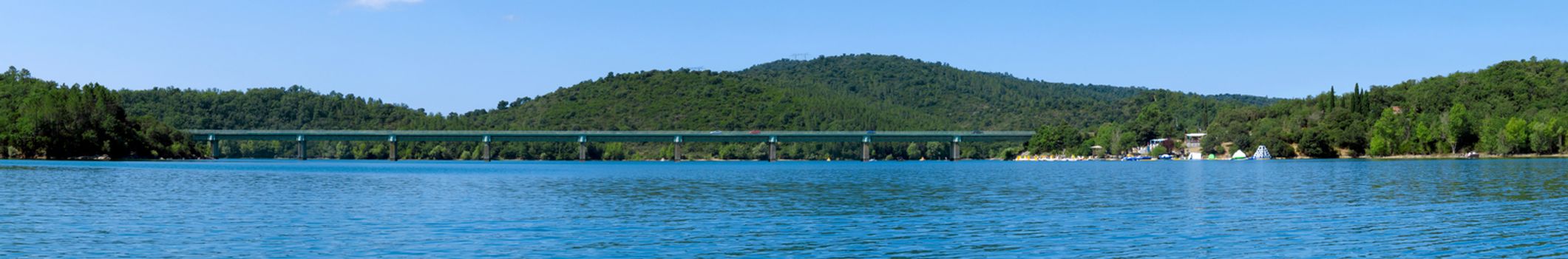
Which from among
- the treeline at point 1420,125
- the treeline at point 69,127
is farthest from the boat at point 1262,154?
the treeline at point 69,127

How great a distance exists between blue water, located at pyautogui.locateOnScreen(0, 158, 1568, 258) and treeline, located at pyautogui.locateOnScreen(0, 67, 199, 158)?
77032 millimetres

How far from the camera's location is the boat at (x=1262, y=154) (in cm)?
17725

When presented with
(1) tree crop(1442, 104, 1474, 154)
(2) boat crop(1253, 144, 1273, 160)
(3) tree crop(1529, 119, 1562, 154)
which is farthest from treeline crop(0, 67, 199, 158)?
(3) tree crop(1529, 119, 1562, 154)

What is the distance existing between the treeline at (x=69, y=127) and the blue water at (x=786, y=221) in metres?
77.0

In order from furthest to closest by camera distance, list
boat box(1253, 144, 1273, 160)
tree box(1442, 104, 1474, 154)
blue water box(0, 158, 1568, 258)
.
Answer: boat box(1253, 144, 1273, 160), tree box(1442, 104, 1474, 154), blue water box(0, 158, 1568, 258)

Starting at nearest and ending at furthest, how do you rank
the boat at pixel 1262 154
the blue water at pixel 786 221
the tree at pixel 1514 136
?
the blue water at pixel 786 221, the tree at pixel 1514 136, the boat at pixel 1262 154

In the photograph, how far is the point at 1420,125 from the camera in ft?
560

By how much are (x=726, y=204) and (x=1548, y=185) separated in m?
38.0

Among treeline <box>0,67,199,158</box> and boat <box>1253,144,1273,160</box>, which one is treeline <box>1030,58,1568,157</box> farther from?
treeline <box>0,67,199,158</box>

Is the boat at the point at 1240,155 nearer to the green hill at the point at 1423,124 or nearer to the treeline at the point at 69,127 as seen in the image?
the green hill at the point at 1423,124

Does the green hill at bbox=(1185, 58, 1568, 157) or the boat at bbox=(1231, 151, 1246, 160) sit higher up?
the green hill at bbox=(1185, 58, 1568, 157)

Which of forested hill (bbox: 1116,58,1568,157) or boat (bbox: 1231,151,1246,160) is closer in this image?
forested hill (bbox: 1116,58,1568,157)

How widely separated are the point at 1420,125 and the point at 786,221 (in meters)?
157

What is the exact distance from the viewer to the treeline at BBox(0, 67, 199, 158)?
131m
